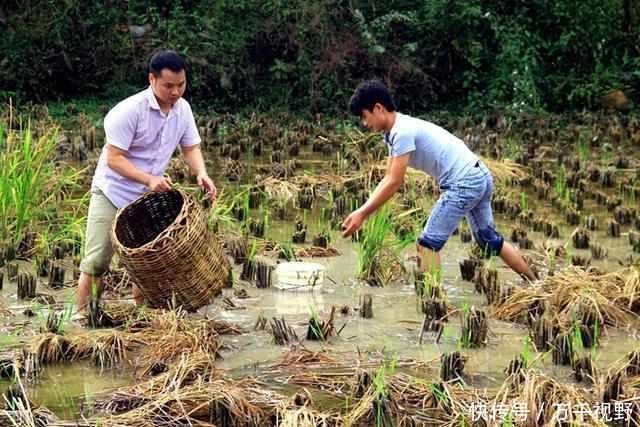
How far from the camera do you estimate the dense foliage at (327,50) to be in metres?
15.5

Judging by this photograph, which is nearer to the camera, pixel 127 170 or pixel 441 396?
pixel 441 396

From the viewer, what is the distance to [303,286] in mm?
7234

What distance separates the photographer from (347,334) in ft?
20.9

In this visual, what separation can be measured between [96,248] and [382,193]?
5.32 feet

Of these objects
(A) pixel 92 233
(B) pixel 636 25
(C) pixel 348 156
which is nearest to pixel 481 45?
(B) pixel 636 25

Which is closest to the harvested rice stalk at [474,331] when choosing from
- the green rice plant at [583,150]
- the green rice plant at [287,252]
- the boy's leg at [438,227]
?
the boy's leg at [438,227]

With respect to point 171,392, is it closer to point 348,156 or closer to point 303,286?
point 303,286

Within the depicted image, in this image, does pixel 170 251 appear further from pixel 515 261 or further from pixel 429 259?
pixel 515 261

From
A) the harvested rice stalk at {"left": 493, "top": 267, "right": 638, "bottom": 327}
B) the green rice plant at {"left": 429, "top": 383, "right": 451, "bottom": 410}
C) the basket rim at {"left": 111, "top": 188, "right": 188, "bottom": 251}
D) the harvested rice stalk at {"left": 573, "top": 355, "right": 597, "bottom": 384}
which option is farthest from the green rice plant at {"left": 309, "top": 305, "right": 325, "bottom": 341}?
the harvested rice stalk at {"left": 573, "top": 355, "right": 597, "bottom": 384}

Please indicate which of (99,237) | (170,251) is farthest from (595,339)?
(99,237)

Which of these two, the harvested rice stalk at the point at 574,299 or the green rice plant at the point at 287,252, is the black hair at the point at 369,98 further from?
the green rice plant at the point at 287,252

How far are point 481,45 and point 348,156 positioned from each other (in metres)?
4.69

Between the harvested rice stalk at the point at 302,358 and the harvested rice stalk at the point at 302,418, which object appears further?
the harvested rice stalk at the point at 302,358

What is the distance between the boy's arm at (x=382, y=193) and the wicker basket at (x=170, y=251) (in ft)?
2.58
